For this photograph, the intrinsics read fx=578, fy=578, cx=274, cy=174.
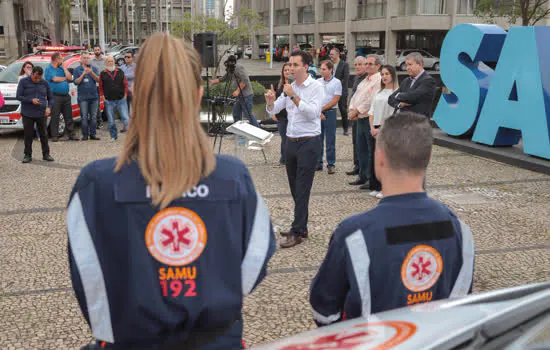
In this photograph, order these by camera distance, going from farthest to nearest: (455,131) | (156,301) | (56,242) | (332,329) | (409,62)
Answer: (455,131) < (409,62) < (56,242) < (332,329) < (156,301)

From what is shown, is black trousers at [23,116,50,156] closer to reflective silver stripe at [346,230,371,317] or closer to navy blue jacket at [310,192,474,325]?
navy blue jacket at [310,192,474,325]

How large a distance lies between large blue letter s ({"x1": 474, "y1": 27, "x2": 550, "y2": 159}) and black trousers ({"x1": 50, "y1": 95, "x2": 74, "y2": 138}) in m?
8.45

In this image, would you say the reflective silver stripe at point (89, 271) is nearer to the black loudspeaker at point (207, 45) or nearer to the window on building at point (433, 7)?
the black loudspeaker at point (207, 45)

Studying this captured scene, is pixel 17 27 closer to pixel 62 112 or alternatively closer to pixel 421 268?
pixel 62 112

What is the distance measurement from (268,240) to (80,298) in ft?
2.00

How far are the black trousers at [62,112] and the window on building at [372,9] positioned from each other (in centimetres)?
3701

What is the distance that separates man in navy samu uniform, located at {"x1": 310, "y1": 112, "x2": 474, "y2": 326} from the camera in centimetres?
201

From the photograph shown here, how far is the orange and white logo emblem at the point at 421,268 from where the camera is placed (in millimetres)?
2037

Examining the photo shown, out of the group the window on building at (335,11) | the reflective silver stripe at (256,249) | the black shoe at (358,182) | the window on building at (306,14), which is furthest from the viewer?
the window on building at (306,14)

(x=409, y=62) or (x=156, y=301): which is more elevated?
(x=409, y=62)

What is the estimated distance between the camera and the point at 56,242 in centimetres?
596

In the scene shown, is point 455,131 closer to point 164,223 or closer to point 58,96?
point 58,96

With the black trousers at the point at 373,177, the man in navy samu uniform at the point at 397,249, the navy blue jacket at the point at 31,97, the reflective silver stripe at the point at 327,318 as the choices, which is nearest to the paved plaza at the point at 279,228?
the black trousers at the point at 373,177

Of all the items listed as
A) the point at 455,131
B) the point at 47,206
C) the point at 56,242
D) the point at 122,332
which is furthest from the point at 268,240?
the point at 455,131
